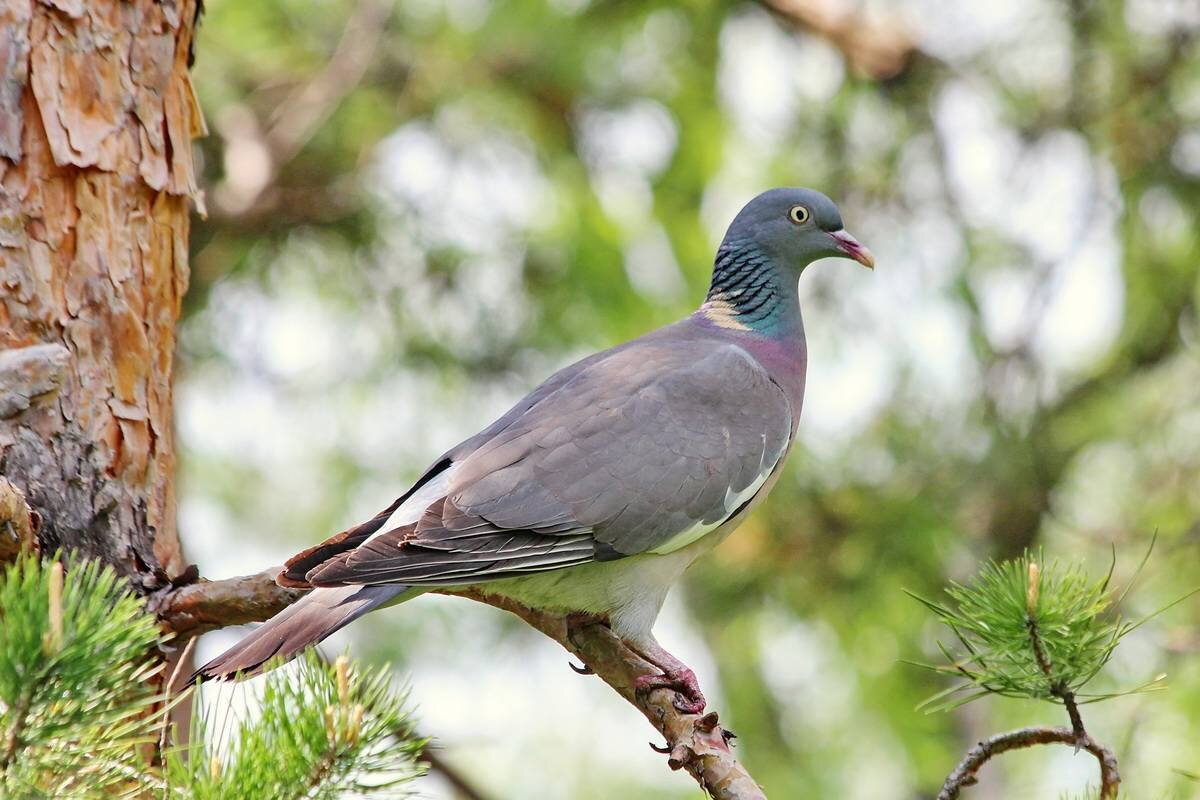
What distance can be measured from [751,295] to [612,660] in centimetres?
130

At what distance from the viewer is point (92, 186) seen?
2.68m

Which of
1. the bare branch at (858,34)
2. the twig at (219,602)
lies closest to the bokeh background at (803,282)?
the bare branch at (858,34)

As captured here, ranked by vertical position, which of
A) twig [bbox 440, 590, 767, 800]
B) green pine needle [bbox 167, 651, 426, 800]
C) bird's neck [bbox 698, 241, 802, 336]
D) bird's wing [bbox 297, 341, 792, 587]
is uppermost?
bird's neck [bbox 698, 241, 802, 336]

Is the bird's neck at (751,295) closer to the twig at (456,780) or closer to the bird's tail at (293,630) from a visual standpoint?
the twig at (456,780)

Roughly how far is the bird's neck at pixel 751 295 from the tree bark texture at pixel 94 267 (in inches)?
66.3

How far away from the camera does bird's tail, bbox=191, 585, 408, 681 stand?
92.7 inches

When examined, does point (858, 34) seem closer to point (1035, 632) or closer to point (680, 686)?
point (680, 686)

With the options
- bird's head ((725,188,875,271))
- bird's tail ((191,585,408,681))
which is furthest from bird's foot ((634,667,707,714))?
bird's head ((725,188,875,271))

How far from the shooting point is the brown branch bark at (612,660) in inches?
90.0

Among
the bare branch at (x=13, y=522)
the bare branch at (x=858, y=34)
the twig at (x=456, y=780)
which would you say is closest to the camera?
the bare branch at (x=13, y=522)

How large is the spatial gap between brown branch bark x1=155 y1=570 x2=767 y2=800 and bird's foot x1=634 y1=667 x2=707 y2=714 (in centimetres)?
2

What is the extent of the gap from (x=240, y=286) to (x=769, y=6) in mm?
2900

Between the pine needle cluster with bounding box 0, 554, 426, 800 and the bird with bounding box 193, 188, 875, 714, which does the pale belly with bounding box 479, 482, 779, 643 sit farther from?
the pine needle cluster with bounding box 0, 554, 426, 800

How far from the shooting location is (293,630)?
2.47 metres
